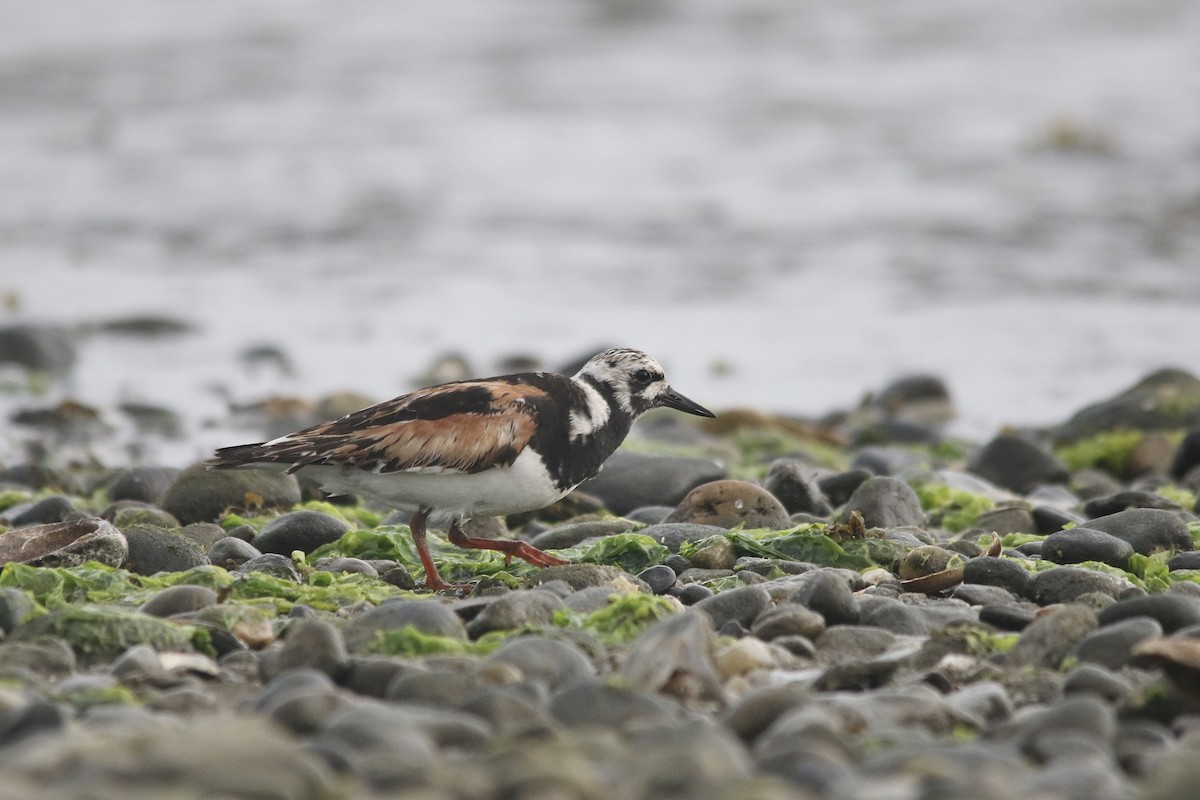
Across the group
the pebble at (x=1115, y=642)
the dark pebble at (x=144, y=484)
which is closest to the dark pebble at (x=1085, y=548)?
the pebble at (x=1115, y=642)

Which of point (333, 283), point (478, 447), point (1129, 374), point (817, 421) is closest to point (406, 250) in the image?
point (333, 283)

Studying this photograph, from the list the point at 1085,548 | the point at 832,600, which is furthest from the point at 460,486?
the point at 1085,548

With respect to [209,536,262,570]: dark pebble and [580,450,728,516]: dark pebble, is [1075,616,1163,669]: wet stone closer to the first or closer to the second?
[209,536,262,570]: dark pebble

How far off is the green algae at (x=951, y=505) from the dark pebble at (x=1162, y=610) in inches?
84.2

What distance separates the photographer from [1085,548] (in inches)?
198

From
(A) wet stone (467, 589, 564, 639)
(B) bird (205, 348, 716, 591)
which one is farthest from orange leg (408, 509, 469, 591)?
(A) wet stone (467, 589, 564, 639)

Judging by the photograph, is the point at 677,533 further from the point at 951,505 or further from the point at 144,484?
the point at 144,484

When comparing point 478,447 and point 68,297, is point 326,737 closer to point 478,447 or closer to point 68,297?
point 478,447

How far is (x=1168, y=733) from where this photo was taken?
3.30 meters

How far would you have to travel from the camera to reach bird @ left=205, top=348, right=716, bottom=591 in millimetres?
4914

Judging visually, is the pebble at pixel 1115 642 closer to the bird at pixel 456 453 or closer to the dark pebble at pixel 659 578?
the dark pebble at pixel 659 578

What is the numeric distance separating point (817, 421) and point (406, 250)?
558 centimetres

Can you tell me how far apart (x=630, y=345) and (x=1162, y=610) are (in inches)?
294

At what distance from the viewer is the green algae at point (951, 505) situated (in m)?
6.29
